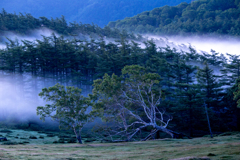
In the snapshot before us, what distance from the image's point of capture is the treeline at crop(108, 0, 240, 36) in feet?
457

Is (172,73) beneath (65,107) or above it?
above

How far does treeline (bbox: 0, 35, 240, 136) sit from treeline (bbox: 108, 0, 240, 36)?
80.1 meters

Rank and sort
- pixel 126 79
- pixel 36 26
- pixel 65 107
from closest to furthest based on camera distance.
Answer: pixel 65 107 → pixel 126 79 → pixel 36 26

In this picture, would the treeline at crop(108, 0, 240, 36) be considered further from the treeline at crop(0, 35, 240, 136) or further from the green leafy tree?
the green leafy tree

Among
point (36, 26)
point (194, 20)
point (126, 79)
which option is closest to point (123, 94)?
point (126, 79)

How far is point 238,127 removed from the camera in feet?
138

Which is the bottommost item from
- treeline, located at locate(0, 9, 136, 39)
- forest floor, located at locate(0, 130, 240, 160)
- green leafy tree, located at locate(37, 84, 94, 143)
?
forest floor, located at locate(0, 130, 240, 160)

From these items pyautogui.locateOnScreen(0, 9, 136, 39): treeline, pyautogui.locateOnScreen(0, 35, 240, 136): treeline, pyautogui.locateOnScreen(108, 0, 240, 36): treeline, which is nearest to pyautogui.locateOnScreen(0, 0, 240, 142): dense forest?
pyautogui.locateOnScreen(0, 35, 240, 136): treeline

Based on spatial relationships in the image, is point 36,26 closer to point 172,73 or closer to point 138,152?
point 172,73

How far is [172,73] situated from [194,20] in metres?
113

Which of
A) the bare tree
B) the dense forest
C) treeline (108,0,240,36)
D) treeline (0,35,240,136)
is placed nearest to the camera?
the bare tree

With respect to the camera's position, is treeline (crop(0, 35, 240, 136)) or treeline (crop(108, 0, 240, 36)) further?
treeline (crop(108, 0, 240, 36))

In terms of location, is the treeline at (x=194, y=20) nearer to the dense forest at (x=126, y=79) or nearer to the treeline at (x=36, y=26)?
the dense forest at (x=126, y=79)

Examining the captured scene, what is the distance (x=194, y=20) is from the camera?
153 m
